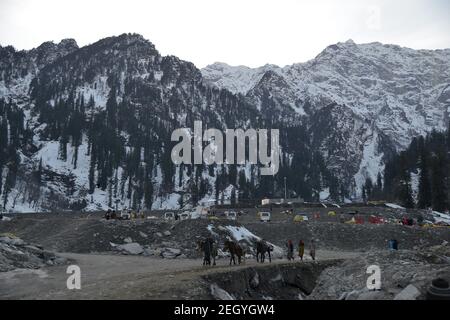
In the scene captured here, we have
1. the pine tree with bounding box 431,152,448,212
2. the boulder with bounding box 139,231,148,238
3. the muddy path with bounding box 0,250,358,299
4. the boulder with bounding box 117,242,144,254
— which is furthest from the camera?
the pine tree with bounding box 431,152,448,212

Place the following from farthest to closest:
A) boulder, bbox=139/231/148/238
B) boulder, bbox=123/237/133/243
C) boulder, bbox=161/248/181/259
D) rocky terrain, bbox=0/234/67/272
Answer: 1. boulder, bbox=139/231/148/238
2. boulder, bbox=123/237/133/243
3. boulder, bbox=161/248/181/259
4. rocky terrain, bbox=0/234/67/272

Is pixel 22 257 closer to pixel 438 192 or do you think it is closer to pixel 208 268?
pixel 208 268

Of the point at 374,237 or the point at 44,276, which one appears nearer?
the point at 44,276

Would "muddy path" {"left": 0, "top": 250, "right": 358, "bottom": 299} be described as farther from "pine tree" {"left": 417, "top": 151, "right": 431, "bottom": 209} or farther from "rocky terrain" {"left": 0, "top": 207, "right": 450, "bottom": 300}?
"pine tree" {"left": 417, "top": 151, "right": 431, "bottom": 209}

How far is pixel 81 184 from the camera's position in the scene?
593 feet

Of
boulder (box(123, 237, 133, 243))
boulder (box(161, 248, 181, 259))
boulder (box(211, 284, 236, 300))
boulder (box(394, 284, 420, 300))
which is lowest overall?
boulder (box(161, 248, 181, 259))

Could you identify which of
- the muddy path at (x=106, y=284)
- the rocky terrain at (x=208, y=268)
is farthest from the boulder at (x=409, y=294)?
the muddy path at (x=106, y=284)

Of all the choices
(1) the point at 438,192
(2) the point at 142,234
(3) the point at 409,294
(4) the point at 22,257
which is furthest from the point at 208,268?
(1) the point at 438,192

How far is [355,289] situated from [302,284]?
22.6 ft

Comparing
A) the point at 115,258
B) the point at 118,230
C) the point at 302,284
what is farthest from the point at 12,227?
the point at 302,284

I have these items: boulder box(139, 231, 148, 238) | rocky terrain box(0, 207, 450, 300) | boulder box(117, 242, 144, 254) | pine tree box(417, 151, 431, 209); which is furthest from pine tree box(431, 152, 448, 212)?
boulder box(117, 242, 144, 254)

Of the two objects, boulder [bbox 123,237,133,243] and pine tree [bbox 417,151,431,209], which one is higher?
pine tree [bbox 417,151,431,209]

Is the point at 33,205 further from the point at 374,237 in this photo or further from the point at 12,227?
the point at 374,237
